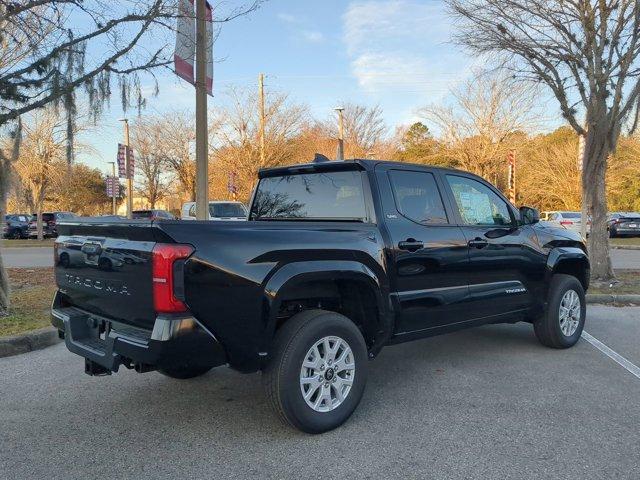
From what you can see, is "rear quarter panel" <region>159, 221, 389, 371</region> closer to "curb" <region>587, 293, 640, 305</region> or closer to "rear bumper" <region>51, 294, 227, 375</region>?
"rear bumper" <region>51, 294, 227, 375</region>

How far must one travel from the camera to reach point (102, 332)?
373 cm

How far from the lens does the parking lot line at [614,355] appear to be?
16.8 ft

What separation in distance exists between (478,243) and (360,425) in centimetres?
207

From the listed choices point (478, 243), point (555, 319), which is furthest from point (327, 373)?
point (555, 319)

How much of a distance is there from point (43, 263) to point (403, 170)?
14406mm

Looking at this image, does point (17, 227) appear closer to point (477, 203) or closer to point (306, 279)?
point (477, 203)

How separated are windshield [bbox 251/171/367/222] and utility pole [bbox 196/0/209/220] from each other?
11.5ft

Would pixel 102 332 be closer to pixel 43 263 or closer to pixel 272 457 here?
pixel 272 457

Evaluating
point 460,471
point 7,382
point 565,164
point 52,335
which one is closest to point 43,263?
point 52,335

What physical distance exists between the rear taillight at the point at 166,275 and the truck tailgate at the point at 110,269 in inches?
1.7

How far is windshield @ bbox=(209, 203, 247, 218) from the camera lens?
2091 centimetres

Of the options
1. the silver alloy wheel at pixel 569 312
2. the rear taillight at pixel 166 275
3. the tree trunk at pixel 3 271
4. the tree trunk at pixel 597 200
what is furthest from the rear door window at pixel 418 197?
the tree trunk at pixel 597 200

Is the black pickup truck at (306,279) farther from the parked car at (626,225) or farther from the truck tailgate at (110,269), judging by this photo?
the parked car at (626,225)

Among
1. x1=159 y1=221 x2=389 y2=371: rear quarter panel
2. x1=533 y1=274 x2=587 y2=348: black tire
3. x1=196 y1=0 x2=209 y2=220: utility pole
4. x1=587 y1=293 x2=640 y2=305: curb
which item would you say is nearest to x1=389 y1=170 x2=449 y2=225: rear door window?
x1=159 y1=221 x2=389 y2=371: rear quarter panel
